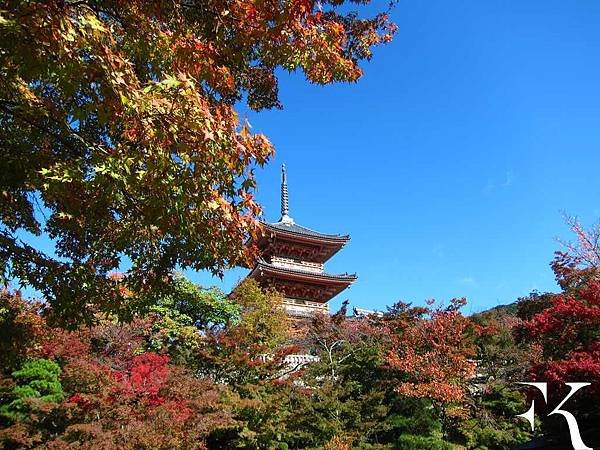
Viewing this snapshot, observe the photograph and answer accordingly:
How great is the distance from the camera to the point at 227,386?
1044 cm

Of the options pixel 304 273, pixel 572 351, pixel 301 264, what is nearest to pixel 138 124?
pixel 572 351

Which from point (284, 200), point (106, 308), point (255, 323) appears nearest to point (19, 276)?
point (106, 308)

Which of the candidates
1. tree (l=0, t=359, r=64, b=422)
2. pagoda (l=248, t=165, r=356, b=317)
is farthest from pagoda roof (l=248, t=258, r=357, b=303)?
tree (l=0, t=359, r=64, b=422)

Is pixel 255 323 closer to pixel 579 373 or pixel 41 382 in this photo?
pixel 41 382

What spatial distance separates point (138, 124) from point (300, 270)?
2178cm

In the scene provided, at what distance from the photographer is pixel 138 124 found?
2.73 m

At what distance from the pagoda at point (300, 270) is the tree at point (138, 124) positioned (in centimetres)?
1839

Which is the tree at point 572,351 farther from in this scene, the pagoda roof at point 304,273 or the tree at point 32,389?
the pagoda roof at point 304,273

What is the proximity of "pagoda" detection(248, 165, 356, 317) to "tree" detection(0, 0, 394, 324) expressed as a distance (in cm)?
1839

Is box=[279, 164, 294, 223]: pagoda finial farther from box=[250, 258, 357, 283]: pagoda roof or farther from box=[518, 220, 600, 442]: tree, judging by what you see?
box=[518, 220, 600, 442]: tree

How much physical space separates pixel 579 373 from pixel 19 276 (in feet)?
24.3

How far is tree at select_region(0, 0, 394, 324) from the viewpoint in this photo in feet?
8.39

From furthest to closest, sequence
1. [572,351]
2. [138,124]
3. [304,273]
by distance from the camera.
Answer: [304,273]
[572,351]
[138,124]

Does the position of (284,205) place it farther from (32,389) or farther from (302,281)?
(32,389)
